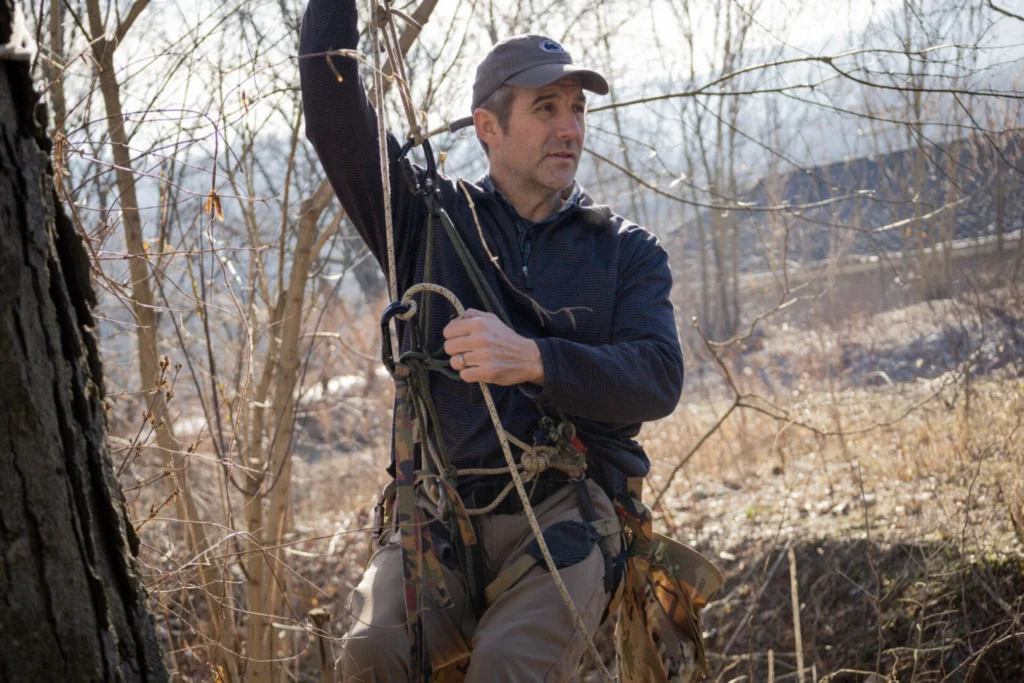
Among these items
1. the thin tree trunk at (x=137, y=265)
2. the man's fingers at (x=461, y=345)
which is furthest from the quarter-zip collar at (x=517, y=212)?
the thin tree trunk at (x=137, y=265)

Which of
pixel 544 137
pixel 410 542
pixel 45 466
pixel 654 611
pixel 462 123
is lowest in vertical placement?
pixel 654 611

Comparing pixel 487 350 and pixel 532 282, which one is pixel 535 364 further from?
pixel 532 282

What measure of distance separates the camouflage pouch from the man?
12cm

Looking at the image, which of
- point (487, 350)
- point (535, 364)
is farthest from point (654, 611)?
point (487, 350)

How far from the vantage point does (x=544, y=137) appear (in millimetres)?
3055

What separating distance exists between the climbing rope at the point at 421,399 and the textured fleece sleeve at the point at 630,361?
0.18 m

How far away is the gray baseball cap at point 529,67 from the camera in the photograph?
3.00 m

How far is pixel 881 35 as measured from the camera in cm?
422

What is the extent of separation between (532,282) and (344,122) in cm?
72

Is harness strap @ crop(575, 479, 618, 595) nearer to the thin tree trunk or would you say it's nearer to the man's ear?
the man's ear

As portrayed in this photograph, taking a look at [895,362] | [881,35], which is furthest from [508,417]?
[895,362]

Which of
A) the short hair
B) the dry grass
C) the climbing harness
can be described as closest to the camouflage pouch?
the climbing harness

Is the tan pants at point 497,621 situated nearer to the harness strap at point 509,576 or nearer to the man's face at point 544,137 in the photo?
the harness strap at point 509,576

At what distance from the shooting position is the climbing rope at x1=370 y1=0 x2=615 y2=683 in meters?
2.12
